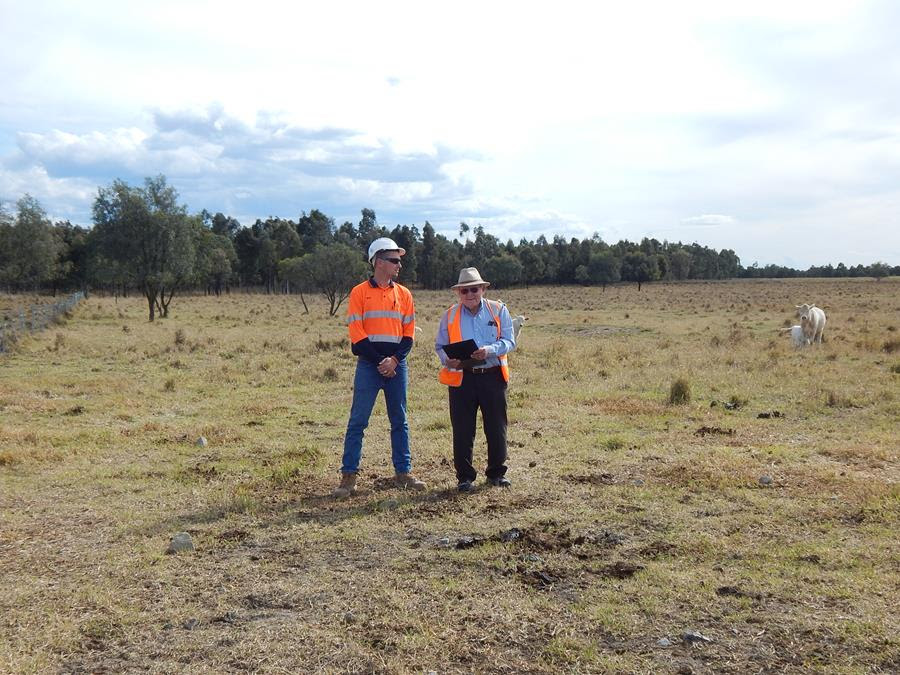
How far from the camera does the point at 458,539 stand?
17.5ft

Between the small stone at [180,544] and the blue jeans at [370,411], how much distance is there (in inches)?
64.9

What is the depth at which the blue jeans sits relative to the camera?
6.54 metres

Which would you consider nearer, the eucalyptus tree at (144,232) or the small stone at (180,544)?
the small stone at (180,544)

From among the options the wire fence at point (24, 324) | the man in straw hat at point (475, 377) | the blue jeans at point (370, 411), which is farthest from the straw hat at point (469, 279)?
the wire fence at point (24, 324)

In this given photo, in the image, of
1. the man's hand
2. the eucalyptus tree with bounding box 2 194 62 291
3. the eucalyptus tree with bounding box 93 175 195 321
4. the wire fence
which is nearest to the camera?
the man's hand

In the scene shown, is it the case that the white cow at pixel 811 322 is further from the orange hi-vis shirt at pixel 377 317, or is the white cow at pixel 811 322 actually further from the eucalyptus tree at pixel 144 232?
the eucalyptus tree at pixel 144 232

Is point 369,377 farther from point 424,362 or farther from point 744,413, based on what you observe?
point 424,362

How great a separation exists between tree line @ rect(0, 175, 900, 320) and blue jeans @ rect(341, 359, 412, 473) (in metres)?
32.3

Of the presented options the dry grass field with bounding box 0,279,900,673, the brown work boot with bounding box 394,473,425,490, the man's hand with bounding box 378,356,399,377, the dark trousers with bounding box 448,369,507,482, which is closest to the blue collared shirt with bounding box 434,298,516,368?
the dark trousers with bounding box 448,369,507,482

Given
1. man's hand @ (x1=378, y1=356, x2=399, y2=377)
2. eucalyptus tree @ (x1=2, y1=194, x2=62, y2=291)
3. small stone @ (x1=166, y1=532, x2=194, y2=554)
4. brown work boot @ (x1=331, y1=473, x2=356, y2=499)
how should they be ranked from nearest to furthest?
small stone @ (x1=166, y1=532, x2=194, y2=554) < man's hand @ (x1=378, y1=356, x2=399, y2=377) < brown work boot @ (x1=331, y1=473, x2=356, y2=499) < eucalyptus tree @ (x1=2, y1=194, x2=62, y2=291)

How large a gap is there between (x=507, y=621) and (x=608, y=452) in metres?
4.17

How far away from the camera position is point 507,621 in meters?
4.05

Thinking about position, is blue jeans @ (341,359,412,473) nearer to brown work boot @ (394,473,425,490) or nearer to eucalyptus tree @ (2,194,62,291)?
brown work boot @ (394,473,425,490)

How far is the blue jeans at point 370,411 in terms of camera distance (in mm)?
6535
